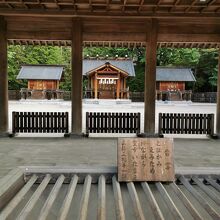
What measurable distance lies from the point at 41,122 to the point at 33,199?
6569 mm

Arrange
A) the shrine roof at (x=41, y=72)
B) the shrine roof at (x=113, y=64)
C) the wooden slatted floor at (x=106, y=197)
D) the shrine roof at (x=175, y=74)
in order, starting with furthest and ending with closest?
the shrine roof at (x=175, y=74) < the shrine roof at (x=41, y=72) < the shrine roof at (x=113, y=64) < the wooden slatted floor at (x=106, y=197)

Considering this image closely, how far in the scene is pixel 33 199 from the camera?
394cm

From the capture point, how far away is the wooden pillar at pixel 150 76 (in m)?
9.98

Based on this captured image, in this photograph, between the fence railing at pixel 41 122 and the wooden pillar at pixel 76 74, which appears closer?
the wooden pillar at pixel 76 74

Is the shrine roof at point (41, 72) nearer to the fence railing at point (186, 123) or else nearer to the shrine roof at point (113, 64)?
the shrine roof at point (113, 64)

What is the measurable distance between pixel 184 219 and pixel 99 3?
7.09m

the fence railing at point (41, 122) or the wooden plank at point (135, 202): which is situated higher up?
the fence railing at point (41, 122)

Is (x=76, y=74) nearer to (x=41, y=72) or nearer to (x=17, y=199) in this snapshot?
(x=17, y=199)

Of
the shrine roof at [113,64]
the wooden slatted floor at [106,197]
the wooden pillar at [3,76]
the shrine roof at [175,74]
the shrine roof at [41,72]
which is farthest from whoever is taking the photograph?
the shrine roof at [175,74]

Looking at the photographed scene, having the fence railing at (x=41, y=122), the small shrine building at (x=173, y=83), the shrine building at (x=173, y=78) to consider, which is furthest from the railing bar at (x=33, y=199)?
the shrine building at (x=173, y=78)

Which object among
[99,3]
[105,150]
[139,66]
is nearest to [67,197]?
[105,150]

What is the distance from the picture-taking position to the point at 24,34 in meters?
10.1

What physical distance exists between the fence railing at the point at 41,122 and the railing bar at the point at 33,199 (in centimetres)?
537

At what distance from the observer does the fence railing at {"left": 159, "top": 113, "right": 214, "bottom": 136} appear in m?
10.5
